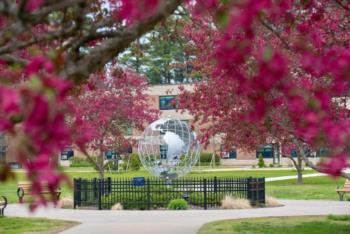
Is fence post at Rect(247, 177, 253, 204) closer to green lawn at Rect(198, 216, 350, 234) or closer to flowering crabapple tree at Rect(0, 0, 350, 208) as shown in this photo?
green lawn at Rect(198, 216, 350, 234)

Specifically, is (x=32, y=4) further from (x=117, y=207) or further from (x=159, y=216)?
(x=117, y=207)

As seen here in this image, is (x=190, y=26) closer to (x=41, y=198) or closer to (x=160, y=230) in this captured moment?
(x=160, y=230)

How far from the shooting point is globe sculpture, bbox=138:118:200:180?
81.2ft

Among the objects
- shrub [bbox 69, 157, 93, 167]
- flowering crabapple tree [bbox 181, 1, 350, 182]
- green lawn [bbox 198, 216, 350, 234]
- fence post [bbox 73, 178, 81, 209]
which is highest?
flowering crabapple tree [bbox 181, 1, 350, 182]

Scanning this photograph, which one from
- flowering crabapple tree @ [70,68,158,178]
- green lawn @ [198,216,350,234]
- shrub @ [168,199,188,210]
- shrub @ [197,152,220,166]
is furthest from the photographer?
shrub @ [197,152,220,166]

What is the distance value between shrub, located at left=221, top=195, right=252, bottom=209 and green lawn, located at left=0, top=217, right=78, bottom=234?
569cm

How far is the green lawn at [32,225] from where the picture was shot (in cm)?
1503

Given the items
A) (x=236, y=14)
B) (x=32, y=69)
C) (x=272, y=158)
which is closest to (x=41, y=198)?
(x=32, y=69)

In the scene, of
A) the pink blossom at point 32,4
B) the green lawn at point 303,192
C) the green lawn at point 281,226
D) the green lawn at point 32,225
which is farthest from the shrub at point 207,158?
the pink blossom at point 32,4

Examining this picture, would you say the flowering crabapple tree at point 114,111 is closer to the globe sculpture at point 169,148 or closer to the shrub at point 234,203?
the globe sculpture at point 169,148

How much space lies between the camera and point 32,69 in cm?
297

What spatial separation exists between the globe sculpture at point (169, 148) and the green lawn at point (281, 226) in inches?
280

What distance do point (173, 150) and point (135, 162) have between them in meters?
30.3

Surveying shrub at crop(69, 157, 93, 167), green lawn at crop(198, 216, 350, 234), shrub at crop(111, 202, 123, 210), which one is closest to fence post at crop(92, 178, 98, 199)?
shrub at crop(111, 202, 123, 210)
